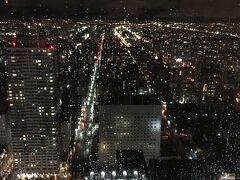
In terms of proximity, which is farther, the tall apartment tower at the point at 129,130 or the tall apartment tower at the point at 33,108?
the tall apartment tower at the point at 129,130

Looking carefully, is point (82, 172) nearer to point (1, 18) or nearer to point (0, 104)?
point (0, 104)

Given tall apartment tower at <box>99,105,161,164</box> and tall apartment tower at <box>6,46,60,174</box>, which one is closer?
tall apartment tower at <box>6,46,60,174</box>

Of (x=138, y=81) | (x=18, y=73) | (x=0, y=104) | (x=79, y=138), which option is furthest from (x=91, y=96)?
(x=18, y=73)

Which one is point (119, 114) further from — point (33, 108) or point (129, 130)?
point (33, 108)

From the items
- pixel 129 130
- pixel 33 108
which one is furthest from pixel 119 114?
pixel 33 108
